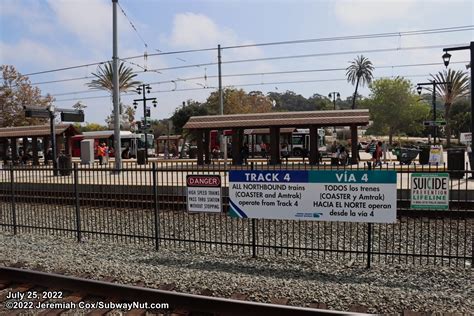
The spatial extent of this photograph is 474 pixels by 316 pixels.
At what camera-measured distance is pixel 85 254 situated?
28.8 ft

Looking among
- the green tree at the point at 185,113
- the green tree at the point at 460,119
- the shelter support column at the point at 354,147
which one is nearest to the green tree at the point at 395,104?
the green tree at the point at 460,119

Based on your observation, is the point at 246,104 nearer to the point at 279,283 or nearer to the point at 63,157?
the point at 63,157

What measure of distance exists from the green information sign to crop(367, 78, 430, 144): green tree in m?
60.8

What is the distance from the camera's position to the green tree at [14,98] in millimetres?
53850

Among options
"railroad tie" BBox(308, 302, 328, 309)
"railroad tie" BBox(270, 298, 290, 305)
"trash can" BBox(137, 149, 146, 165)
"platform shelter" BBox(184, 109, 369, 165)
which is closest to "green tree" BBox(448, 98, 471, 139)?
"platform shelter" BBox(184, 109, 369, 165)

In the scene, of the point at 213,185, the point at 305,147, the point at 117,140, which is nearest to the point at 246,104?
the point at 305,147

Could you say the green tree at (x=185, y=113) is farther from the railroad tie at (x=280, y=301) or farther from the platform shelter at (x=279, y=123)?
the railroad tie at (x=280, y=301)

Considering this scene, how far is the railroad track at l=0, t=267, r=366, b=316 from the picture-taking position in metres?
5.16

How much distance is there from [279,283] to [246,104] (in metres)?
58.8

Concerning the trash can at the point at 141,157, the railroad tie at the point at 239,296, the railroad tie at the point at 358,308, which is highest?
the trash can at the point at 141,157

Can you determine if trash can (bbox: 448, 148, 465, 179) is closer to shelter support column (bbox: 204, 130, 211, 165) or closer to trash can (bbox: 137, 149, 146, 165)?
shelter support column (bbox: 204, 130, 211, 165)

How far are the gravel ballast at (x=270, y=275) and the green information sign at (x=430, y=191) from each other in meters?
1.12

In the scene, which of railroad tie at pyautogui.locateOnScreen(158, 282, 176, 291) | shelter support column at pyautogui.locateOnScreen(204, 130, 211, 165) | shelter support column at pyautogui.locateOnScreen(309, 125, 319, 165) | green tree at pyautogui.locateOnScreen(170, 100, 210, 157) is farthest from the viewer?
green tree at pyautogui.locateOnScreen(170, 100, 210, 157)

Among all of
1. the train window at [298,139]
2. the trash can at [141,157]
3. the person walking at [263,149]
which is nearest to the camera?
the trash can at [141,157]
